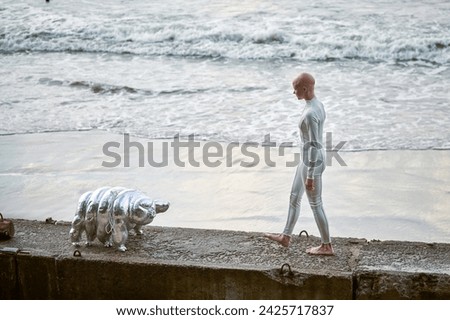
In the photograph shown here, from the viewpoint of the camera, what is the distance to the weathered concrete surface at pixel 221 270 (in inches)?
207

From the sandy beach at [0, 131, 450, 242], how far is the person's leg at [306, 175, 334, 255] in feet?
5.51

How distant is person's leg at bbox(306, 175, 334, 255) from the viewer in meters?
5.48

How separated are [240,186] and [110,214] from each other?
3113mm

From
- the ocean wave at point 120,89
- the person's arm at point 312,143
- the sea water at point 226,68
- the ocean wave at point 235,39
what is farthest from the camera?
the ocean wave at point 235,39

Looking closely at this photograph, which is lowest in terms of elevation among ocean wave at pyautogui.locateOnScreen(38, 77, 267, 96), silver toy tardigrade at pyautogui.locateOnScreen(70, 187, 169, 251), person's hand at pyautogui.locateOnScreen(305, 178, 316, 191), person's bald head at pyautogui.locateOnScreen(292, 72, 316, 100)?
ocean wave at pyautogui.locateOnScreen(38, 77, 267, 96)

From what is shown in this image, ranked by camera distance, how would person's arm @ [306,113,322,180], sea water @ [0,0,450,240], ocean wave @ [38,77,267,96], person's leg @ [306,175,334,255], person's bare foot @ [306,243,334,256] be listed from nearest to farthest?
person's arm @ [306,113,322,180] < person's leg @ [306,175,334,255] < person's bare foot @ [306,243,334,256] < sea water @ [0,0,450,240] < ocean wave @ [38,77,267,96]

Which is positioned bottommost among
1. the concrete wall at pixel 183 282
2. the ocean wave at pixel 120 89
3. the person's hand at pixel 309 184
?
the ocean wave at pixel 120 89

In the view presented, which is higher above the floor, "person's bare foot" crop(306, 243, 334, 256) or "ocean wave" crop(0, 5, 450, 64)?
"person's bare foot" crop(306, 243, 334, 256)

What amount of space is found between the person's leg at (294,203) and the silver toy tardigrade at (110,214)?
916 mm

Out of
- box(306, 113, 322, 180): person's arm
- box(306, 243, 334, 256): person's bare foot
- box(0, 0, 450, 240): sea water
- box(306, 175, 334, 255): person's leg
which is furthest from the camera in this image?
box(0, 0, 450, 240): sea water

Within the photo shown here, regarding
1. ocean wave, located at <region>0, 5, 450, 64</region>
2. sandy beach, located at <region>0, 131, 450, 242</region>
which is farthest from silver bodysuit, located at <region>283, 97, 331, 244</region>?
ocean wave, located at <region>0, 5, 450, 64</region>

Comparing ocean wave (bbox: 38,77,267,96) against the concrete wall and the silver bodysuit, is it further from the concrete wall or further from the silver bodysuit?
the silver bodysuit

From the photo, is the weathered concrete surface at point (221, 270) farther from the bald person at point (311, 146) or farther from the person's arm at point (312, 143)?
the person's arm at point (312, 143)

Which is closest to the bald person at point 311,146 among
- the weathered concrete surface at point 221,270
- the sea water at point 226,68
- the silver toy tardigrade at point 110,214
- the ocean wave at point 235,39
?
the weathered concrete surface at point 221,270
